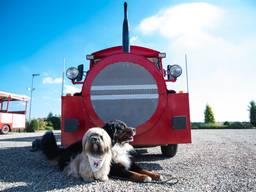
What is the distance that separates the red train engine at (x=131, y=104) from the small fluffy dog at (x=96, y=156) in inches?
28.8

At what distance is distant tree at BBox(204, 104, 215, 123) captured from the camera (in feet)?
101

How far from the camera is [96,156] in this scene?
2465 mm

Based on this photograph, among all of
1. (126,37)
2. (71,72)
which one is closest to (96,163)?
(71,72)

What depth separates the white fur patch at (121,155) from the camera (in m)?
Result: 2.66

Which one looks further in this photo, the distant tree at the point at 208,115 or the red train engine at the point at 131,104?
the distant tree at the point at 208,115

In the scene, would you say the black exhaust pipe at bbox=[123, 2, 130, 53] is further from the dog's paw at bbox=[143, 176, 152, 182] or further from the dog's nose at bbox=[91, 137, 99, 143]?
the dog's paw at bbox=[143, 176, 152, 182]

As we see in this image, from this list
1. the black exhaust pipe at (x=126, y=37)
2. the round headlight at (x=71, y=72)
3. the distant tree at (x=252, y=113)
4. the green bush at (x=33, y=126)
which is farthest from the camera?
the distant tree at (x=252, y=113)

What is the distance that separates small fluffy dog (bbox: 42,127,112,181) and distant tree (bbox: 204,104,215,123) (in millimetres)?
30746

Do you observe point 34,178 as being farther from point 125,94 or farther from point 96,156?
point 125,94

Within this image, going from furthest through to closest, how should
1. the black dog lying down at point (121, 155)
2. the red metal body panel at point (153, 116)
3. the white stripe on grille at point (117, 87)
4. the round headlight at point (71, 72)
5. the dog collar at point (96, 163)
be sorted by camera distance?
1. the round headlight at point (71, 72)
2. the white stripe on grille at point (117, 87)
3. the red metal body panel at point (153, 116)
4. the black dog lying down at point (121, 155)
5. the dog collar at point (96, 163)

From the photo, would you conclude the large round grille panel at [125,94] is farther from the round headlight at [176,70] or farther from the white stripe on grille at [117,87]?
the round headlight at [176,70]

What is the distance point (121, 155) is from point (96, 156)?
38 cm

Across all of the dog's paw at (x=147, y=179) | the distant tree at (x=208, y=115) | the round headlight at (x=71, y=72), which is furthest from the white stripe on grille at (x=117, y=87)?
the distant tree at (x=208, y=115)

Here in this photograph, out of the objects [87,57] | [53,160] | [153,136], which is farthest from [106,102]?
[87,57]
